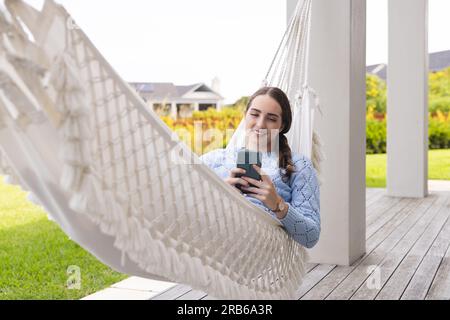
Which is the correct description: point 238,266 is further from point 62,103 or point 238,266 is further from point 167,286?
point 167,286

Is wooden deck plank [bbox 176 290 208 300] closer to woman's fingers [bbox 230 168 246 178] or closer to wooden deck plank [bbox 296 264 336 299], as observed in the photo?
wooden deck plank [bbox 296 264 336 299]

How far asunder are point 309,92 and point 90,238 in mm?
1304

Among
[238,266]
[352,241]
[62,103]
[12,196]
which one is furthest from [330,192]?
[12,196]

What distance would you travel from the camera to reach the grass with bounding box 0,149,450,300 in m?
2.88

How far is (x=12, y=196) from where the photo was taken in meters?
5.21

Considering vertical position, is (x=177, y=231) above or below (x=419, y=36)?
below

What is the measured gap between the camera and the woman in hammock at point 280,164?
5.55ft

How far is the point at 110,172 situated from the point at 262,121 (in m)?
0.80

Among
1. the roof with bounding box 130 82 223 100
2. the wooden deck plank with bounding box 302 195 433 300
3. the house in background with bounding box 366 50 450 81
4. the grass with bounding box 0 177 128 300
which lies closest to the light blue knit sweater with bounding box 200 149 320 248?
the wooden deck plank with bounding box 302 195 433 300

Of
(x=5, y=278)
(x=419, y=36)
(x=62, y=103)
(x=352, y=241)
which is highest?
(x=419, y=36)

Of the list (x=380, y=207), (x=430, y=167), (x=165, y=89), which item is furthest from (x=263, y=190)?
(x=430, y=167)

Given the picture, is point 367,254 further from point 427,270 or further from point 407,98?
point 407,98

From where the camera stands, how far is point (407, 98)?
4.95 meters

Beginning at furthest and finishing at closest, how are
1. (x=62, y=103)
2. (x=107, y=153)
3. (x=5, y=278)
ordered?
(x=5, y=278)
(x=107, y=153)
(x=62, y=103)
